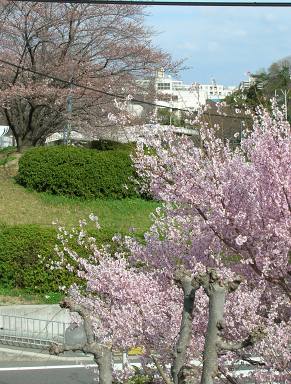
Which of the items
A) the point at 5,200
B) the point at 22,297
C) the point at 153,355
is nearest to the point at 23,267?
the point at 22,297

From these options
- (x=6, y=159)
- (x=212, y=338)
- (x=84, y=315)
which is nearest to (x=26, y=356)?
(x=84, y=315)

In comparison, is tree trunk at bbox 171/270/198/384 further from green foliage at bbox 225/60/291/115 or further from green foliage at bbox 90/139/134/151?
green foliage at bbox 90/139/134/151

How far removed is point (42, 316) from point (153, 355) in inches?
304

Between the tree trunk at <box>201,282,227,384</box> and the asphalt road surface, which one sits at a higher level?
the tree trunk at <box>201,282,227,384</box>

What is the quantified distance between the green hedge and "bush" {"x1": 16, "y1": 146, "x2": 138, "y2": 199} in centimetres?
492

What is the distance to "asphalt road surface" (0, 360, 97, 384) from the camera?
9.70 metres

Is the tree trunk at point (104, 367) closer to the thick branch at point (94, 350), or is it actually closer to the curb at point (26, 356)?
the thick branch at point (94, 350)

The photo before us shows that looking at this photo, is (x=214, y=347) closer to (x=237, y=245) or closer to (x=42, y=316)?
(x=237, y=245)

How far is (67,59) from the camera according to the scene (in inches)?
821

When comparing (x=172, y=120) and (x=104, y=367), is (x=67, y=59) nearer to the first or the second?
(x=172, y=120)

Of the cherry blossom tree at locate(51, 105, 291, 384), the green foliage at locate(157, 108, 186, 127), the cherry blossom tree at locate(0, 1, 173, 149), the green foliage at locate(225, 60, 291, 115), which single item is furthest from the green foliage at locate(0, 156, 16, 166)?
the cherry blossom tree at locate(51, 105, 291, 384)

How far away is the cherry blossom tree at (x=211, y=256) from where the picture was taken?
155 inches

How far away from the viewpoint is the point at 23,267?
13.0 metres

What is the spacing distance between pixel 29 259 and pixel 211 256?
358 inches
